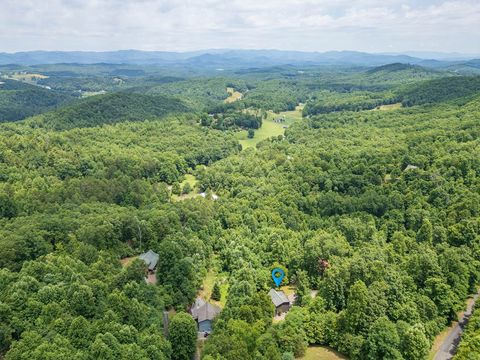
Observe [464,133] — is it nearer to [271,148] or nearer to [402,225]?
[402,225]

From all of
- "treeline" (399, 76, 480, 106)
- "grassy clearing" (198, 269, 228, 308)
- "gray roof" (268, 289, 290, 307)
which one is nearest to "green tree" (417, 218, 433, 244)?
"gray roof" (268, 289, 290, 307)

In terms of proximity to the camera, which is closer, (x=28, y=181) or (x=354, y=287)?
(x=354, y=287)

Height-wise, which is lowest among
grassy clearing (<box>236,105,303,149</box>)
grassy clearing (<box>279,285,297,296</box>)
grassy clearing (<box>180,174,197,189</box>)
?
grassy clearing (<box>279,285,297,296</box>)

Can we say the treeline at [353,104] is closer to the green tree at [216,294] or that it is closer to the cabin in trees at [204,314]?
the green tree at [216,294]

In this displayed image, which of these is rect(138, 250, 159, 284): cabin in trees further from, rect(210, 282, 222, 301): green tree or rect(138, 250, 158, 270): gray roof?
rect(210, 282, 222, 301): green tree

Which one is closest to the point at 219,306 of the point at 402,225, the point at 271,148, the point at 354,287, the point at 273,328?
the point at 273,328

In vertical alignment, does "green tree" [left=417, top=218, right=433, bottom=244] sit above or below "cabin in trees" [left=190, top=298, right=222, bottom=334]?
above
